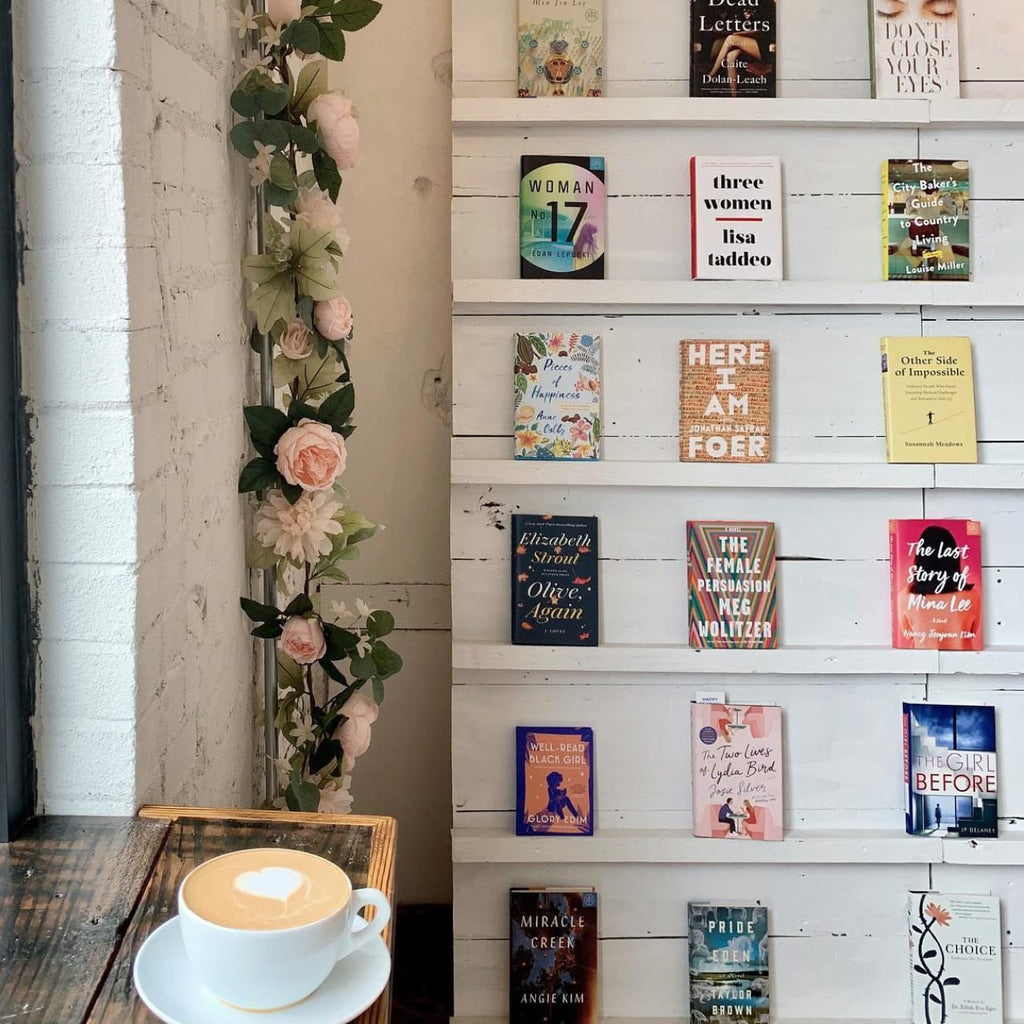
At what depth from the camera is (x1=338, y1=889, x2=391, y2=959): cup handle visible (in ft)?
2.04

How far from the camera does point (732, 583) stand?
1769 millimetres

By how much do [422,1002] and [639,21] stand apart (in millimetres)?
1733

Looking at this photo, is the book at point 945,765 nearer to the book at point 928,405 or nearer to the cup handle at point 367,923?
the book at point 928,405

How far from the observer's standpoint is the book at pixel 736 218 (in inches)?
68.4

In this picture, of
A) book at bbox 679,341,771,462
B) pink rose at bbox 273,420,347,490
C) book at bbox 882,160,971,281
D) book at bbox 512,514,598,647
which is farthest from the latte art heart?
book at bbox 882,160,971,281

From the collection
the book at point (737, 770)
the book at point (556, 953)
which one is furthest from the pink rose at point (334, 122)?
the book at point (556, 953)

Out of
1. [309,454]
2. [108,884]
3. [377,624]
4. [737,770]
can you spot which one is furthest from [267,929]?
[737,770]

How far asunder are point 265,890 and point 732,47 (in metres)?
1.56

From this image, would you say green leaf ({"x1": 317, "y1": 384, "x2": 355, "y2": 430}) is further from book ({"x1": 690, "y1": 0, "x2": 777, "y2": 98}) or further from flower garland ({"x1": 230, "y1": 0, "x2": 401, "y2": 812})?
book ({"x1": 690, "y1": 0, "x2": 777, "y2": 98})

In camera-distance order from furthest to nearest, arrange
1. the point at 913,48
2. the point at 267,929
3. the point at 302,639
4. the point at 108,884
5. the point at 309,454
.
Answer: the point at 913,48 → the point at 302,639 → the point at 309,454 → the point at 108,884 → the point at 267,929

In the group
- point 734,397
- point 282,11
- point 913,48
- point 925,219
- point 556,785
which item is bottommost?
point 556,785

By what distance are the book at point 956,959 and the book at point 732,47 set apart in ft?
4.48

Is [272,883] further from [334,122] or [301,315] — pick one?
[334,122]

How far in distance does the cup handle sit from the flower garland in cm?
64
